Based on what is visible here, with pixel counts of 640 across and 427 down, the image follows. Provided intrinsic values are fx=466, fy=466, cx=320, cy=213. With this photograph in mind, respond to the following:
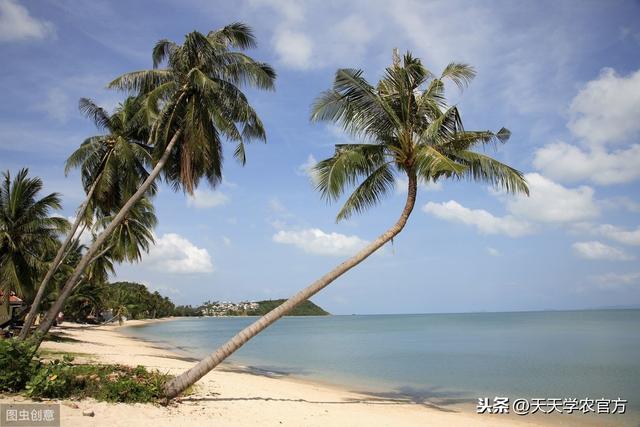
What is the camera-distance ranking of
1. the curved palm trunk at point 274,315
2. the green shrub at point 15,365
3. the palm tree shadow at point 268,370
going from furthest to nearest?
the palm tree shadow at point 268,370
the curved palm trunk at point 274,315
the green shrub at point 15,365

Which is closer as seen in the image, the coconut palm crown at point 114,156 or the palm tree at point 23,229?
the coconut palm crown at point 114,156

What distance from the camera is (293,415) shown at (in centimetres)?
907

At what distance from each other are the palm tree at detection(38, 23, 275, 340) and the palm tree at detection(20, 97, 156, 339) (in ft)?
5.93

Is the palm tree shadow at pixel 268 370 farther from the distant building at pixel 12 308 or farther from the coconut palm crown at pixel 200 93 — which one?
the distant building at pixel 12 308

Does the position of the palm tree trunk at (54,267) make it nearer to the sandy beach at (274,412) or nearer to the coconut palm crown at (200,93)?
the coconut palm crown at (200,93)

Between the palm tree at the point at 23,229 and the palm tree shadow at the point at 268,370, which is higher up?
the palm tree at the point at 23,229

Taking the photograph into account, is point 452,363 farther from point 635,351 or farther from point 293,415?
point 293,415

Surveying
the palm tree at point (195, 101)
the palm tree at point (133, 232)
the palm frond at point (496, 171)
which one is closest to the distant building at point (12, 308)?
the palm tree at point (133, 232)

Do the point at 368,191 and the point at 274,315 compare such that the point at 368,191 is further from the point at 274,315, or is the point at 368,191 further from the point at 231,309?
the point at 231,309

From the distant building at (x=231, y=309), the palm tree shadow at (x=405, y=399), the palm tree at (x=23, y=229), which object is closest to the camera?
the palm tree shadow at (x=405, y=399)

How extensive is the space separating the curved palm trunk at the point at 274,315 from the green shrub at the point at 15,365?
2353 millimetres

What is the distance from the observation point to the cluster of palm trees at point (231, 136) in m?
9.61

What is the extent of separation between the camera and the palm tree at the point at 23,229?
16.7m

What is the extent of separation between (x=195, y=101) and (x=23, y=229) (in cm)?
989
